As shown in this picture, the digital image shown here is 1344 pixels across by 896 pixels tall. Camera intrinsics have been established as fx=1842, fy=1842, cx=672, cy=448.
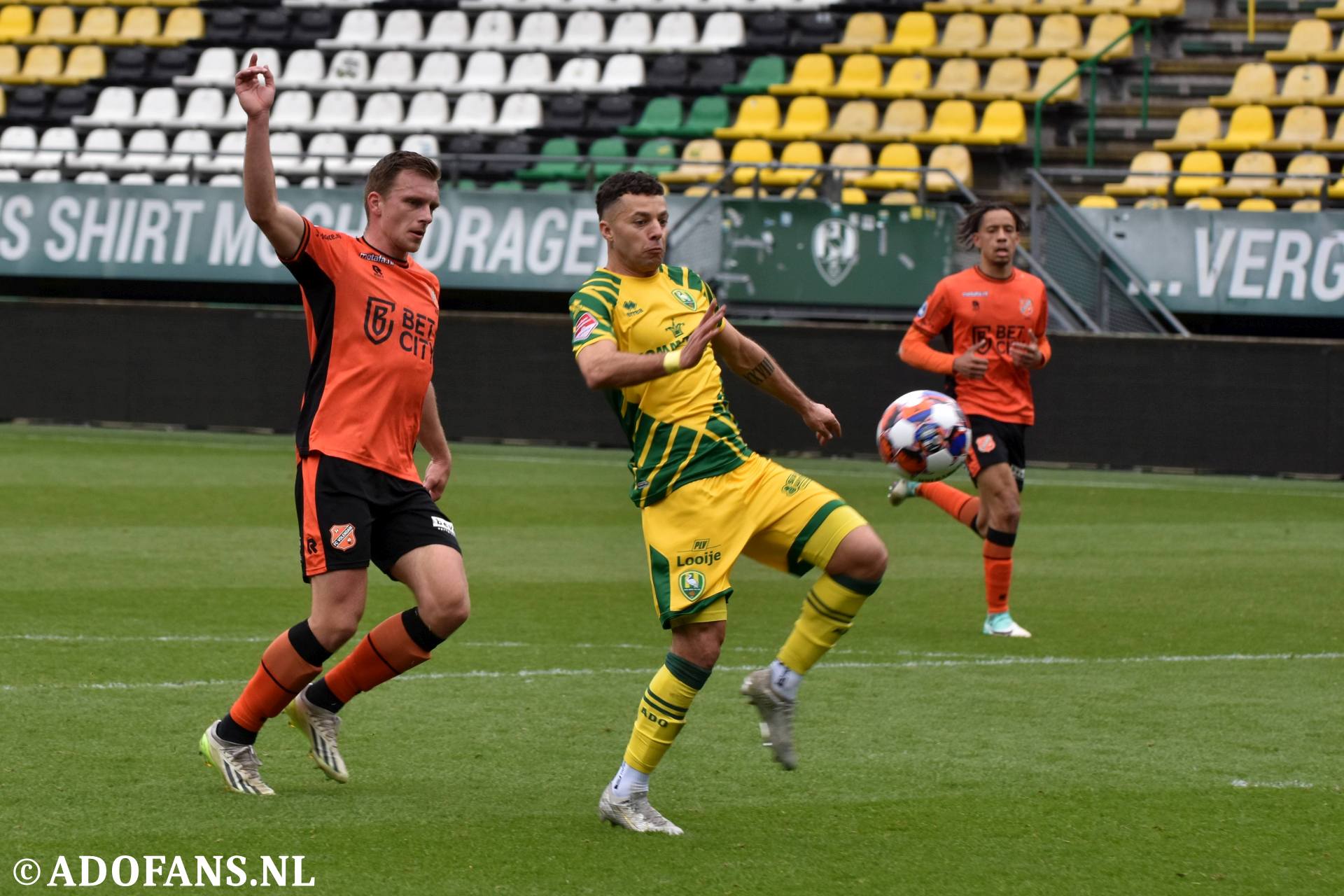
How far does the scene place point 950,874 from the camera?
16.2 ft

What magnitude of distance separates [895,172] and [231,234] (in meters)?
7.79

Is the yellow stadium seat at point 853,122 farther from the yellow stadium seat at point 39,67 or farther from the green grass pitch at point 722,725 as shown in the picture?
the yellow stadium seat at point 39,67

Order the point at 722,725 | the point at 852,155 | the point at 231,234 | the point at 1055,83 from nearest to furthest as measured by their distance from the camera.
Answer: the point at 722,725 → the point at 231,234 → the point at 852,155 → the point at 1055,83

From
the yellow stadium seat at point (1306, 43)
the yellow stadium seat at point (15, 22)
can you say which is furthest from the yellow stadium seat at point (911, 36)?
the yellow stadium seat at point (15, 22)

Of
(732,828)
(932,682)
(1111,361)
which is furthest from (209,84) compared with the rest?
(732,828)

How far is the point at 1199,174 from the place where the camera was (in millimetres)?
18375

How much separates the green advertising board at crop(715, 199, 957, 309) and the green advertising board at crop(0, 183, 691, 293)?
0.92 meters

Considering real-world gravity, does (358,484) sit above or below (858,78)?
below

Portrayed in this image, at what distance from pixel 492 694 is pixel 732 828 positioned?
88.4 inches

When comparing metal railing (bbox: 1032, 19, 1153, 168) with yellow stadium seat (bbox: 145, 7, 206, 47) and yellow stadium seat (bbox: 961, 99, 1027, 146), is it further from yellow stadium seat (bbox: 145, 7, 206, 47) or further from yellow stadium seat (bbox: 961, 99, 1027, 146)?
yellow stadium seat (bbox: 145, 7, 206, 47)

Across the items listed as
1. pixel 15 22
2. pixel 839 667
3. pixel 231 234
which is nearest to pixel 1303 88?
pixel 231 234

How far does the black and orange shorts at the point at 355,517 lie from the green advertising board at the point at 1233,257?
14339 millimetres

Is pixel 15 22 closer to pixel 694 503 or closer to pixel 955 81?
pixel 955 81

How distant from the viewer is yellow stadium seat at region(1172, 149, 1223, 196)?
19286 mm
